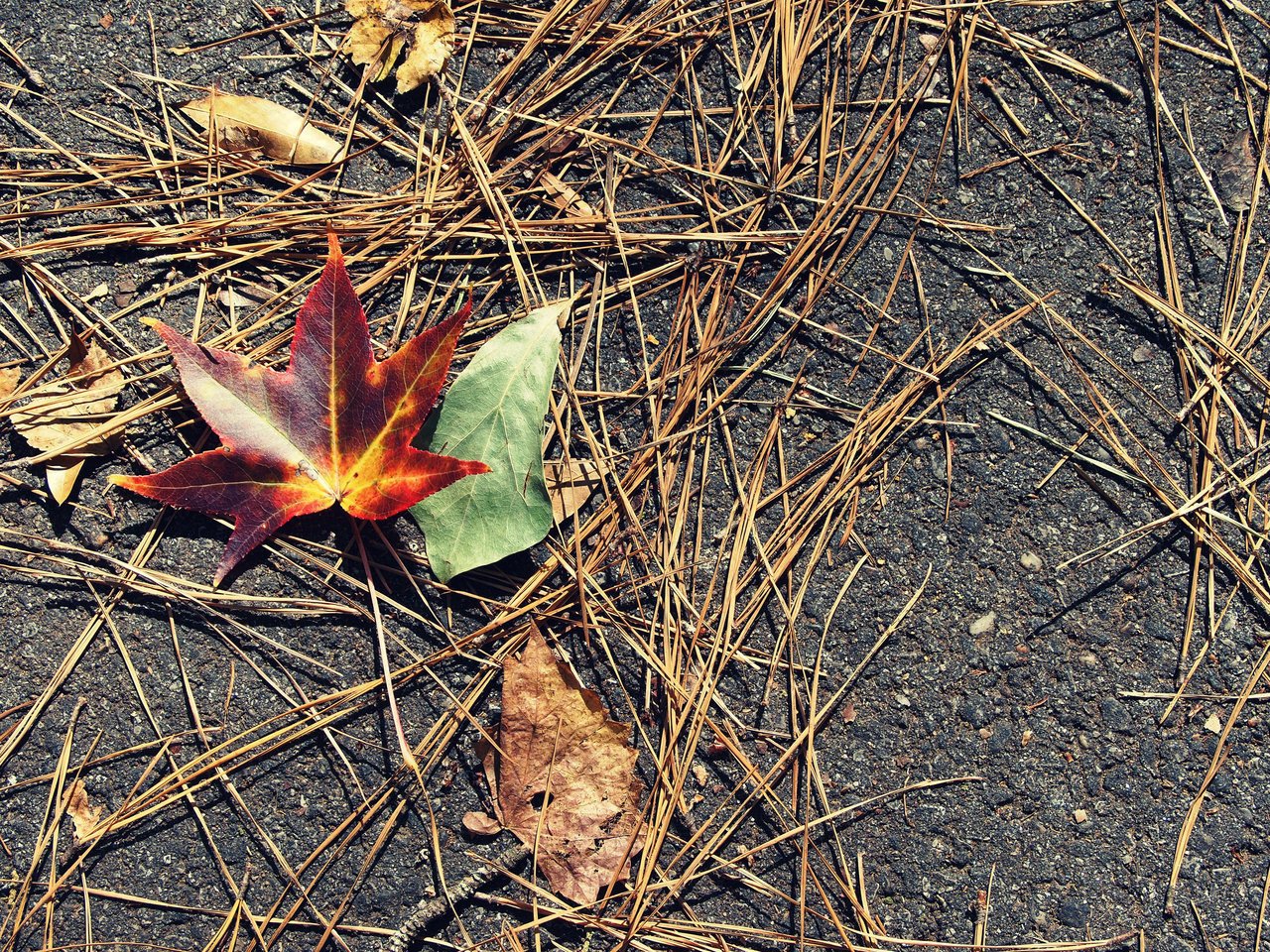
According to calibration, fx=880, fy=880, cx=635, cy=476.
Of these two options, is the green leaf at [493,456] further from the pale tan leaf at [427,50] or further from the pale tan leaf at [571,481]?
the pale tan leaf at [427,50]

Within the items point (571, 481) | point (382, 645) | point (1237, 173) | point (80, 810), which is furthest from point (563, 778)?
point (1237, 173)

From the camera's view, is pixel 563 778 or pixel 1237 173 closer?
pixel 563 778

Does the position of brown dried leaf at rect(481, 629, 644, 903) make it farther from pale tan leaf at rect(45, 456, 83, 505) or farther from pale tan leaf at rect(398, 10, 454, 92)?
pale tan leaf at rect(398, 10, 454, 92)

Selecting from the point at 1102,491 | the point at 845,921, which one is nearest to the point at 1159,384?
the point at 1102,491

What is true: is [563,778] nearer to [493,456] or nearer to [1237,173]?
[493,456]

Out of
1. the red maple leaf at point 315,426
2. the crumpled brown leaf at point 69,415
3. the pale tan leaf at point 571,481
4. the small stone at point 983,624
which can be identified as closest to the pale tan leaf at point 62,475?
the crumpled brown leaf at point 69,415

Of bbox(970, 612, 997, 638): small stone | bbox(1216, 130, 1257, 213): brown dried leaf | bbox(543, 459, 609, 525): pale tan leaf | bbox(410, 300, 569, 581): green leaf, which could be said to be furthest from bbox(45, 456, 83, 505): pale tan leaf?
bbox(1216, 130, 1257, 213): brown dried leaf
